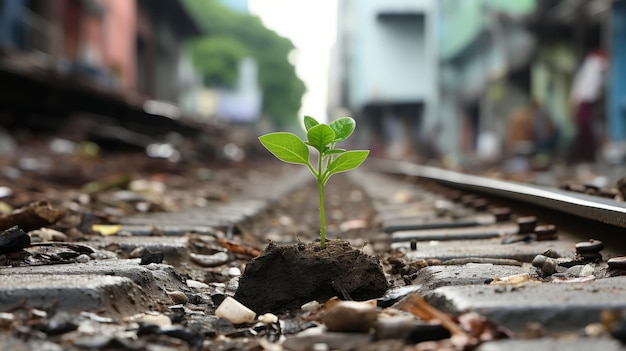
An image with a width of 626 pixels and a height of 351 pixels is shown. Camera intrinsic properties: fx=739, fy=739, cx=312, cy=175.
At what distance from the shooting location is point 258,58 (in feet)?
225

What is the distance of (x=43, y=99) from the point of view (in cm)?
911

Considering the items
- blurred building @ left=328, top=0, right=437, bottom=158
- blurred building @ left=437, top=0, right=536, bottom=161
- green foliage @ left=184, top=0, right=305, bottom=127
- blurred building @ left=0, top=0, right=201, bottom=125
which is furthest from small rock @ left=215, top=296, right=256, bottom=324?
green foliage @ left=184, top=0, right=305, bottom=127

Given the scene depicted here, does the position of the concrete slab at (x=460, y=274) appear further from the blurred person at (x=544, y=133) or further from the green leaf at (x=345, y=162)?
the blurred person at (x=544, y=133)

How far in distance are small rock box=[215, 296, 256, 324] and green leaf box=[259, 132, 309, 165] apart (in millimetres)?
376

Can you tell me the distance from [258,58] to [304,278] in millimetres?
67919

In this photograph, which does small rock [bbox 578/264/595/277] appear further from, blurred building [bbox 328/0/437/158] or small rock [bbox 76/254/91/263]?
blurred building [bbox 328/0/437/158]

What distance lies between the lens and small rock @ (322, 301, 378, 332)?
1.38 m

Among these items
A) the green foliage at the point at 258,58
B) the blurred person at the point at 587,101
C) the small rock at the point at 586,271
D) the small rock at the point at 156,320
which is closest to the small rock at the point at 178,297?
the small rock at the point at 156,320

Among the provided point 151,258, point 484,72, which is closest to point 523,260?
point 151,258

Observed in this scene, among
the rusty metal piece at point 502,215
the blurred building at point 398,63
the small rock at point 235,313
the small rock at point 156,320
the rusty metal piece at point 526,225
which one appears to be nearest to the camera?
the small rock at point 156,320

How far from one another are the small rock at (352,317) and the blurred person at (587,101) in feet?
38.5

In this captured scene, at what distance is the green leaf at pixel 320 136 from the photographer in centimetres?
176

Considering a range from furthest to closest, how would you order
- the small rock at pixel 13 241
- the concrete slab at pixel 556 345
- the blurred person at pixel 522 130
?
the blurred person at pixel 522 130 < the small rock at pixel 13 241 < the concrete slab at pixel 556 345

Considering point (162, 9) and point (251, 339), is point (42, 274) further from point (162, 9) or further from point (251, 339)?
point (162, 9)
